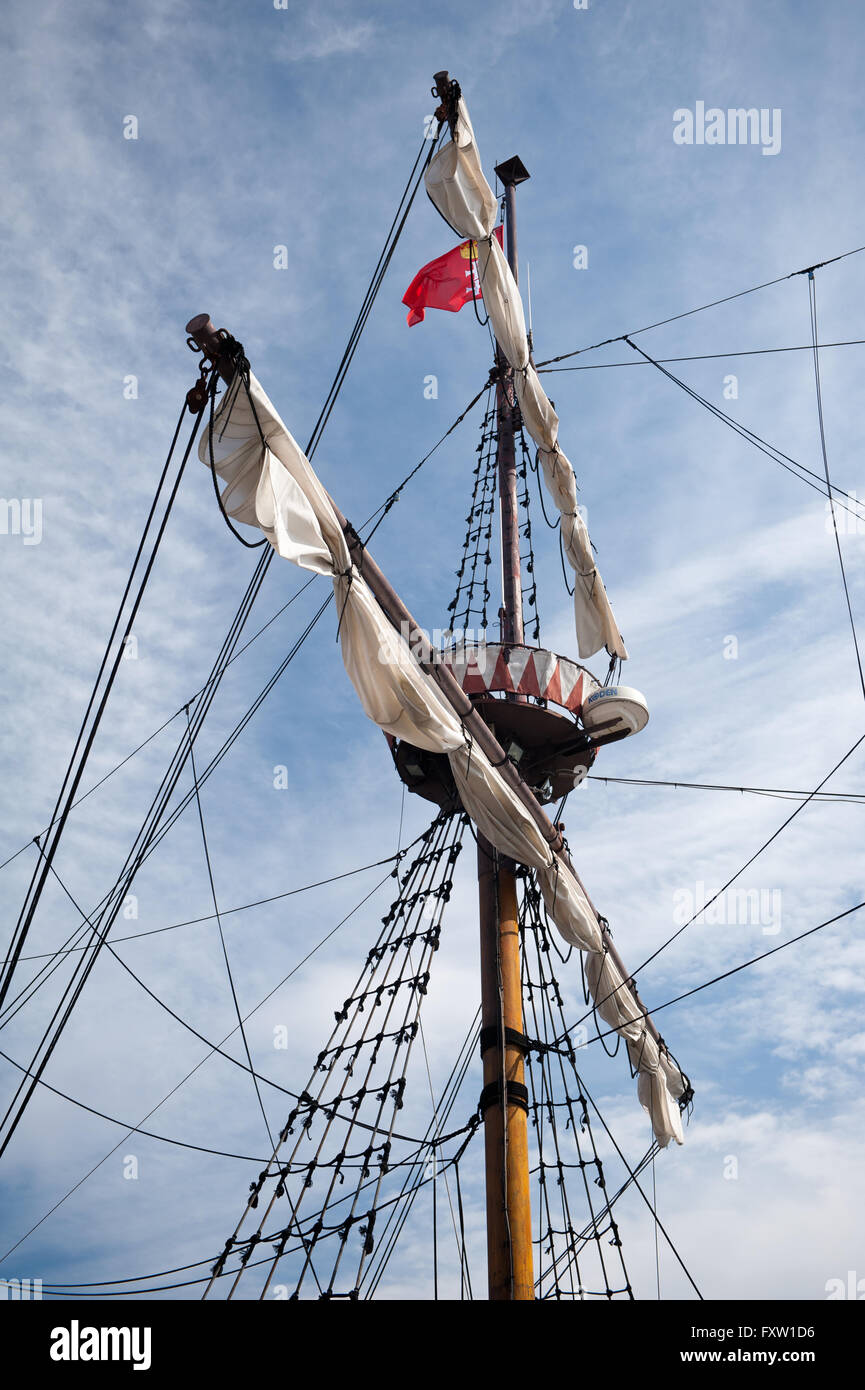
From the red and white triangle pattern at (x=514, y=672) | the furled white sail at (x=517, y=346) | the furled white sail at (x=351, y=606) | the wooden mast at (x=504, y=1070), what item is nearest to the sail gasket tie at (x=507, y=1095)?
the wooden mast at (x=504, y=1070)

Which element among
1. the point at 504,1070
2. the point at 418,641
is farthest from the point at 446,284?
the point at 504,1070

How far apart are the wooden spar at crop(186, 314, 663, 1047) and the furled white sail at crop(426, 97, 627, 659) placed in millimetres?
3699

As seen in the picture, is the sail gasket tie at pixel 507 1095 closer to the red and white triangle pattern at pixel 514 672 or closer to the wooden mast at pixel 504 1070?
the wooden mast at pixel 504 1070

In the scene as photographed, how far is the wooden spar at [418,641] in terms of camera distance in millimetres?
8359

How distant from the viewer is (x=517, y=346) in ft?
47.9

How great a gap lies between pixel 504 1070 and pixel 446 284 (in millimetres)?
10339

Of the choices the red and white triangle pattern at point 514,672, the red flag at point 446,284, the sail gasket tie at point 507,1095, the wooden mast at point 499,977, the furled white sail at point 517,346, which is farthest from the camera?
the red flag at point 446,284

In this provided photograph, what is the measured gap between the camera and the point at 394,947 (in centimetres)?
1366

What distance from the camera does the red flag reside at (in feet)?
50.7

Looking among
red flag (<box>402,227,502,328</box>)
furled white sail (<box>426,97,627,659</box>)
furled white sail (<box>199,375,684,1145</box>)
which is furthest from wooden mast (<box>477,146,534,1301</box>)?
red flag (<box>402,227,502,328</box>)

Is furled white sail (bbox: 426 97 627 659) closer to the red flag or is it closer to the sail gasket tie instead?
the red flag

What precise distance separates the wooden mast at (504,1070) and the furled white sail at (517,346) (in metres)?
0.96
